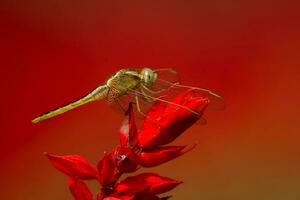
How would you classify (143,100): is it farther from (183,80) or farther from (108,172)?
(183,80)

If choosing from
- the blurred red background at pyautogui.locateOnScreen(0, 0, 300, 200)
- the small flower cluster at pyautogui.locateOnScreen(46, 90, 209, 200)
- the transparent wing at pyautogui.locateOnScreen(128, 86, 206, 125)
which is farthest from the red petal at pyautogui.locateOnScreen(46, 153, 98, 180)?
the blurred red background at pyautogui.locateOnScreen(0, 0, 300, 200)

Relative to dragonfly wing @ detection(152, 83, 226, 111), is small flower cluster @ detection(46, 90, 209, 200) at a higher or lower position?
lower

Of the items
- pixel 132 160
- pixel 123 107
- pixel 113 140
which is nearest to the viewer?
pixel 132 160

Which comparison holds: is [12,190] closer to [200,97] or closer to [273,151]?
[273,151]

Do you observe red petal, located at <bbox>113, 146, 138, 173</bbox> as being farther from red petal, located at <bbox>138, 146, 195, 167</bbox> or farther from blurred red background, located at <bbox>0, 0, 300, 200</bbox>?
blurred red background, located at <bbox>0, 0, 300, 200</bbox>

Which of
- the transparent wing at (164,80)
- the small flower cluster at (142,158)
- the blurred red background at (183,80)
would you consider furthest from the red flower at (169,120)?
the blurred red background at (183,80)

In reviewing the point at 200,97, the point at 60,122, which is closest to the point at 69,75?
the point at 60,122
